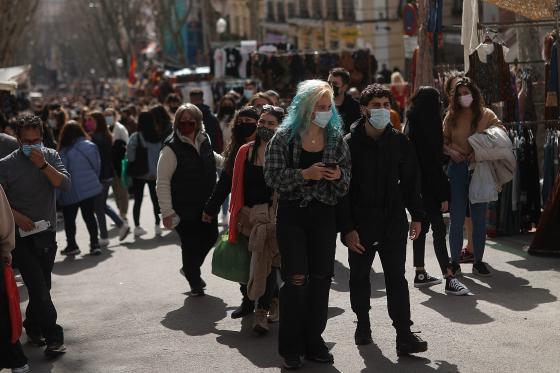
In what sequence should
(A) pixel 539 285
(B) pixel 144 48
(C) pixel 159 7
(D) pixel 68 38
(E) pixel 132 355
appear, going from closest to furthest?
(E) pixel 132 355 < (A) pixel 539 285 < (C) pixel 159 7 < (B) pixel 144 48 < (D) pixel 68 38

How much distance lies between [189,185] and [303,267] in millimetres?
2932

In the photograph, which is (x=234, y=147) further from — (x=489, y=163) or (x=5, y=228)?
(x=489, y=163)

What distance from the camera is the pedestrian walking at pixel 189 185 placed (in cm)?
940

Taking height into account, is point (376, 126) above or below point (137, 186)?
above

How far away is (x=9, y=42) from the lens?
38.0 metres

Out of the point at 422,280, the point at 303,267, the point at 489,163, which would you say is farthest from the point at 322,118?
the point at 489,163

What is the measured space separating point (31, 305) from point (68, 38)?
5266 inches

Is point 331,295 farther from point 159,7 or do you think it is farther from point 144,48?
point 144,48

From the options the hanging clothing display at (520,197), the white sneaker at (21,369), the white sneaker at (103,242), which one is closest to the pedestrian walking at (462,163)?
the hanging clothing display at (520,197)

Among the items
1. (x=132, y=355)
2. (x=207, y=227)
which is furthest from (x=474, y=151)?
(x=132, y=355)

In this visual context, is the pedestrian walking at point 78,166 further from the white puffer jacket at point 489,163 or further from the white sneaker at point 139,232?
the white puffer jacket at point 489,163

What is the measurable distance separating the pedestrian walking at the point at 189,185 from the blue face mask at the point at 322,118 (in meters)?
2.99

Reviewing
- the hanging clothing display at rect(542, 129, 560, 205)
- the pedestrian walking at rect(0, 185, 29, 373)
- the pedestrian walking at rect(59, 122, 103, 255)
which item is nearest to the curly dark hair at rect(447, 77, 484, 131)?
the hanging clothing display at rect(542, 129, 560, 205)

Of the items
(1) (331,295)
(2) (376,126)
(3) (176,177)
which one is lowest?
(1) (331,295)
